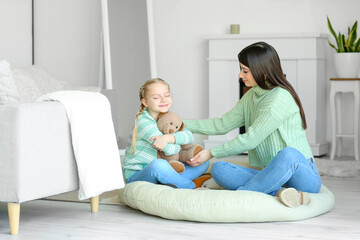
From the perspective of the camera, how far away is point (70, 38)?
264 inches

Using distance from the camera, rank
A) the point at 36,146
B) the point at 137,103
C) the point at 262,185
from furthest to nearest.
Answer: the point at 137,103
the point at 262,185
the point at 36,146

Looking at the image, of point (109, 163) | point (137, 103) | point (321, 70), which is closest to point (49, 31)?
point (137, 103)

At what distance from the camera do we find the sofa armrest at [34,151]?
2525 mm

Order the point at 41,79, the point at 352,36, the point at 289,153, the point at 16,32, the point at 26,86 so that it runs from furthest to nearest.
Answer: the point at 16,32 → the point at 41,79 → the point at 352,36 → the point at 26,86 → the point at 289,153

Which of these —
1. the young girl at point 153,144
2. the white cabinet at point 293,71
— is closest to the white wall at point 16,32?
the white cabinet at point 293,71

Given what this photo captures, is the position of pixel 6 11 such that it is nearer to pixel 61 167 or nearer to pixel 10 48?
pixel 10 48

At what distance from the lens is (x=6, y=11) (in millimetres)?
6332

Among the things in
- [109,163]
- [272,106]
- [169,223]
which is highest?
[272,106]

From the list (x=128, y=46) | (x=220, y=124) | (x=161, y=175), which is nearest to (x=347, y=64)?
(x=128, y=46)

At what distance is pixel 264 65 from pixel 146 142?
0.71m

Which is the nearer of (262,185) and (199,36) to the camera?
(262,185)

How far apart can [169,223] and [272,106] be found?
0.75 m

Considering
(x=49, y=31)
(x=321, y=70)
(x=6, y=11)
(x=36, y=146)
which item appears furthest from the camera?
(x=49, y=31)

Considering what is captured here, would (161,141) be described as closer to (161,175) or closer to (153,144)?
(153,144)
